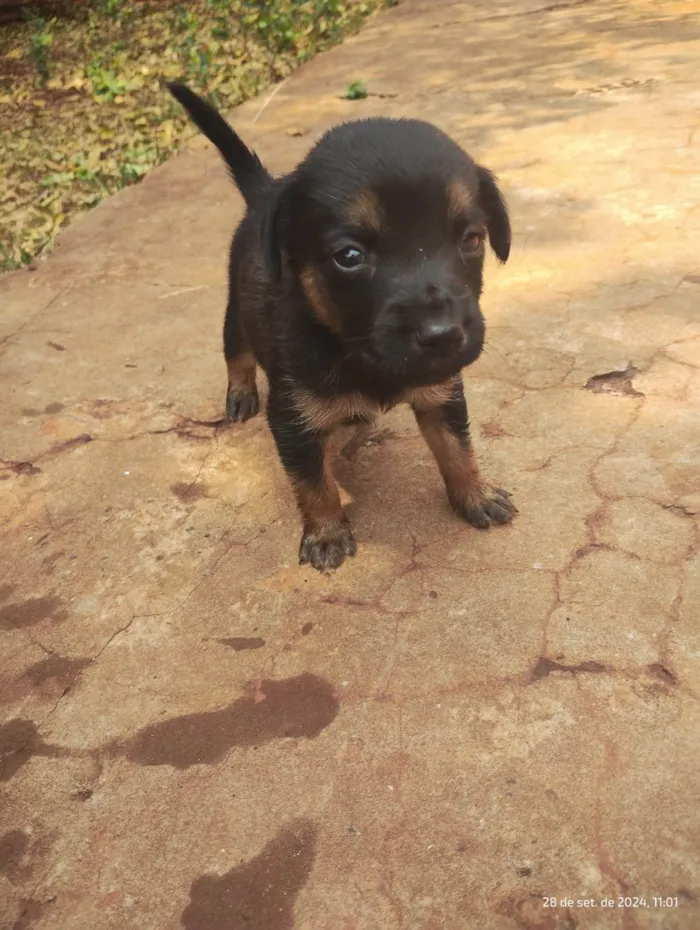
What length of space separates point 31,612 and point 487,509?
5.68ft

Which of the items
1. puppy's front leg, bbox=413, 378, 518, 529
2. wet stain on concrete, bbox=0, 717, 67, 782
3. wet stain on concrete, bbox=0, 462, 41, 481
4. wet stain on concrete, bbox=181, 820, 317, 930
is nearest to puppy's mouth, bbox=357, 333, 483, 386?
puppy's front leg, bbox=413, 378, 518, 529

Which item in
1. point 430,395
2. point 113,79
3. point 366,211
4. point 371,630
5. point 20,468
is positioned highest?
point 366,211

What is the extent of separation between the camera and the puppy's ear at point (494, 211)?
2.69 meters

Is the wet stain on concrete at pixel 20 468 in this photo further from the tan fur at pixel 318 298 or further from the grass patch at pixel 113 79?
A: the grass patch at pixel 113 79

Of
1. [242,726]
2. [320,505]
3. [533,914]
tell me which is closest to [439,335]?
[320,505]

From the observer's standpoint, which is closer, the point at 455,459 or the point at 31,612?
the point at 31,612

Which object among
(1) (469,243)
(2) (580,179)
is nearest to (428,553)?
(1) (469,243)

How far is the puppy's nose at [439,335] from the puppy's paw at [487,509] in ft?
3.06

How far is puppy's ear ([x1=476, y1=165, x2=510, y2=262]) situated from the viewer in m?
2.69

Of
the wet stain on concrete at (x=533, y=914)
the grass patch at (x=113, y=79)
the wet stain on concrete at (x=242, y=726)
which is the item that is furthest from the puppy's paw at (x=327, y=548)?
the grass patch at (x=113, y=79)

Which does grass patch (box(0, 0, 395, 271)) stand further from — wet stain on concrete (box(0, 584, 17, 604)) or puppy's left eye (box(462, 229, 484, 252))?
puppy's left eye (box(462, 229, 484, 252))

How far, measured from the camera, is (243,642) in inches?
105

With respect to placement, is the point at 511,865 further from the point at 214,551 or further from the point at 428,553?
the point at 214,551

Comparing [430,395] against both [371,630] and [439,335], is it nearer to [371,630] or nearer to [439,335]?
[439,335]
